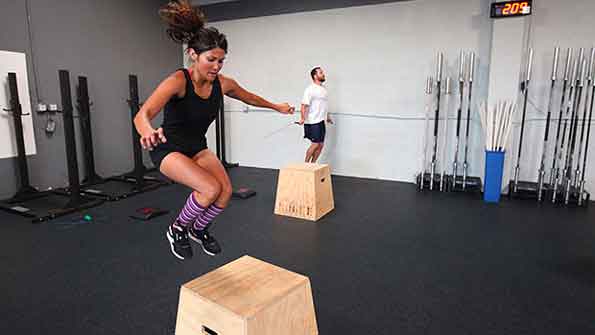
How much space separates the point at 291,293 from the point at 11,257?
2.48 meters

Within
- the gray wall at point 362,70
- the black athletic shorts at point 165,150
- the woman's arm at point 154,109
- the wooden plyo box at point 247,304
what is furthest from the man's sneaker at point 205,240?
the gray wall at point 362,70

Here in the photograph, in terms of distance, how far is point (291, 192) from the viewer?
12.7 ft

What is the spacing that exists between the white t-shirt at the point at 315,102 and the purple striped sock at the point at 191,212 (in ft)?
10.6

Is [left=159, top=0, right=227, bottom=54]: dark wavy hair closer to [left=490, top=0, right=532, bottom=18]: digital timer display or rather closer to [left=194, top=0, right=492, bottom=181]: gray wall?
[left=490, top=0, right=532, bottom=18]: digital timer display

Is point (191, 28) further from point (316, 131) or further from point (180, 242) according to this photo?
point (316, 131)

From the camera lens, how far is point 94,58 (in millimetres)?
5301

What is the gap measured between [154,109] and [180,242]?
27.8 inches

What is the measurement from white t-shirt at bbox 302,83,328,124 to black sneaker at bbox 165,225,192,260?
10.7 feet

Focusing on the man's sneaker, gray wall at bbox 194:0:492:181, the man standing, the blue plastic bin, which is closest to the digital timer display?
gray wall at bbox 194:0:492:181

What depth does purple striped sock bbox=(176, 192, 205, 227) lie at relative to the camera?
1.91 meters

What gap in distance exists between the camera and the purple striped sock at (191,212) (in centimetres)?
191

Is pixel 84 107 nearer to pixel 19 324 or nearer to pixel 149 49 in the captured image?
pixel 149 49

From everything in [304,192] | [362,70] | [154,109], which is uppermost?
[362,70]

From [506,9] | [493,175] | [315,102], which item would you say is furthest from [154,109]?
[506,9]
